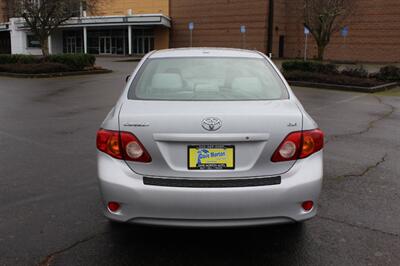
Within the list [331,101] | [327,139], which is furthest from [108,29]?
[327,139]

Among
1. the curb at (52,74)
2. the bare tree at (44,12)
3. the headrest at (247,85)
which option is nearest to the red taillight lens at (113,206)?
the headrest at (247,85)

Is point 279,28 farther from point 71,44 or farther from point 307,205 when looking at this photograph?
point 307,205

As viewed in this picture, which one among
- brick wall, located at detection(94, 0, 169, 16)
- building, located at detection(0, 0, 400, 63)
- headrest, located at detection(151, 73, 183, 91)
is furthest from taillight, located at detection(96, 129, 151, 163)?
brick wall, located at detection(94, 0, 169, 16)

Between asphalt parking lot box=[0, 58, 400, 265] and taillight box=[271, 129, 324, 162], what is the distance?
0.84 m

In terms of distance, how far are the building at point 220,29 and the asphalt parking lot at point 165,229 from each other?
29.1 meters

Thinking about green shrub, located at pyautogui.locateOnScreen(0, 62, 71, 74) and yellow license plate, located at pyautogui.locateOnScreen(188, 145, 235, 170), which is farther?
green shrub, located at pyautogui.locateOnScreen(0, 62, 71, 74)

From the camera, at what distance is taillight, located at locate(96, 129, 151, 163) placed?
3.13 meters

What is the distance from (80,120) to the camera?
9562 mm

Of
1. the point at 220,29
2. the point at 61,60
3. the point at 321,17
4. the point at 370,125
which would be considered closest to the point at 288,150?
the point at 370,125

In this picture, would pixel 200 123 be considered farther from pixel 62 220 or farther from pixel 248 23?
pixel 248 23

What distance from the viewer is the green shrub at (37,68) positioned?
2183 centimetres

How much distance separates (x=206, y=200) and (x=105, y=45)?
55698mm

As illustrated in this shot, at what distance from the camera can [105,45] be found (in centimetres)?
5609

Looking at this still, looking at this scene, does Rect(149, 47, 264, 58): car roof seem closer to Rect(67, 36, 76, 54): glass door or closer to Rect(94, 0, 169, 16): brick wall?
Rect(94, 0, 169, 16): brick wall
